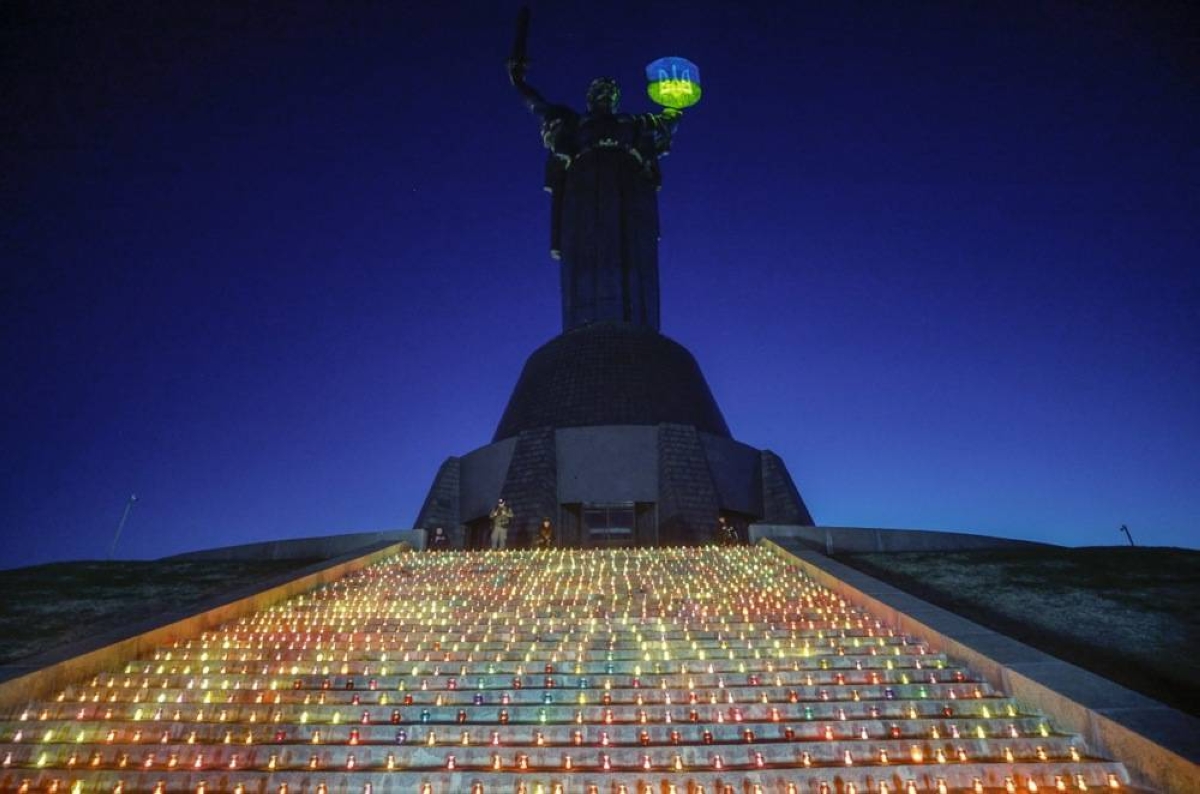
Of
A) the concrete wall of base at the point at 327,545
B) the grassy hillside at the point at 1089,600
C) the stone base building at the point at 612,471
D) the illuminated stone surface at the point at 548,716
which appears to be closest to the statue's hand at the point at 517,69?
the stone base building at the point at 612,471

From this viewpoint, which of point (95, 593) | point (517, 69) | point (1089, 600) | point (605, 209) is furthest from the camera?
point (517, 69)

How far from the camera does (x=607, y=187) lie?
110 ft

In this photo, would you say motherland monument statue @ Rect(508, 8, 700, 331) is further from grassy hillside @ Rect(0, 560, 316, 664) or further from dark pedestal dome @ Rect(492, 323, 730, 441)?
grassy hillside @ Rect(0, 560, 316, 664)

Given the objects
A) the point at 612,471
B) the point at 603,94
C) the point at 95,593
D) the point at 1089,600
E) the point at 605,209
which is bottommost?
the point at 1089,600

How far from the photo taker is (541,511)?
904 inches

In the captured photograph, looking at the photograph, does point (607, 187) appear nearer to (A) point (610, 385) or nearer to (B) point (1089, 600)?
(A) point (610, 385)

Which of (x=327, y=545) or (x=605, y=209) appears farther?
(x=605, y=209)

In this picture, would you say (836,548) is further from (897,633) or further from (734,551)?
(897,633)

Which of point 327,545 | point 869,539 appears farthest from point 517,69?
point 869,539

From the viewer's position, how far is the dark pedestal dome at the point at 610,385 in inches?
1033

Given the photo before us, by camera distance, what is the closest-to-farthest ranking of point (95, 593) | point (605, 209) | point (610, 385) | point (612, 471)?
point (95, 593)
point (612, 471)
point (610, 385)
point (605, 209)

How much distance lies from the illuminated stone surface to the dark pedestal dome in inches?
668

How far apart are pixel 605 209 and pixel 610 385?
409 inches

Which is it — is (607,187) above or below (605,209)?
above
